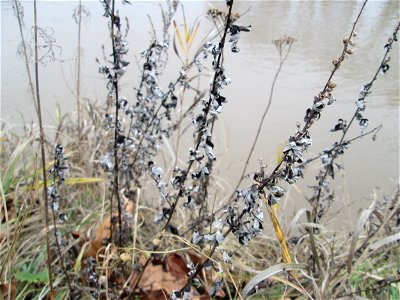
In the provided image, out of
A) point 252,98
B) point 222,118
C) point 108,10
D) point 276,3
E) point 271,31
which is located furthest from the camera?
point 276,3

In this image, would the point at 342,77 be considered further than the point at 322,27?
No

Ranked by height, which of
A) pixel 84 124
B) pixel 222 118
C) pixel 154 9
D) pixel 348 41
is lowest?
pixel 222 118

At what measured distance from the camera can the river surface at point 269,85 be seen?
A: 133 inches

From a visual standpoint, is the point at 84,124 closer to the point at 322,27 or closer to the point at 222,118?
the point at 222,118

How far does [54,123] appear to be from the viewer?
3523mm

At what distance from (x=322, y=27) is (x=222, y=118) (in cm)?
315

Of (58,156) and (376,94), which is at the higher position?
(58,156)

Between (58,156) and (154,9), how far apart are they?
5.11 meters

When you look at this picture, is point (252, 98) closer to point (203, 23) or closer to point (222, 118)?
point (222, 118)

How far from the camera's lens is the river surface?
3.39 m

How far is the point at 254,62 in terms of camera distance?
4969mm

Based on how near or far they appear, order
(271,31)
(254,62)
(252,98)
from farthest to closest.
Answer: (271,31) → (254,62) → (252,98)

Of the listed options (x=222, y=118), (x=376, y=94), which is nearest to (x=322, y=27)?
(x=376, y=94)

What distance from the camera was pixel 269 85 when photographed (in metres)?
4.48
